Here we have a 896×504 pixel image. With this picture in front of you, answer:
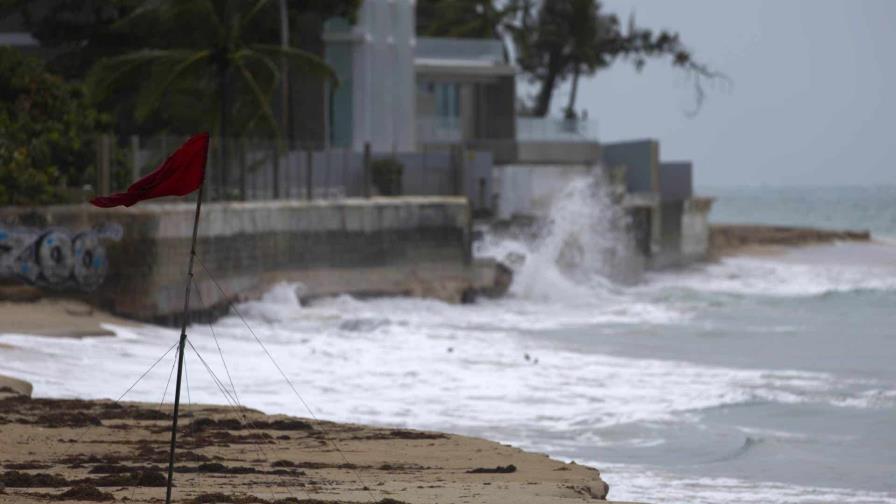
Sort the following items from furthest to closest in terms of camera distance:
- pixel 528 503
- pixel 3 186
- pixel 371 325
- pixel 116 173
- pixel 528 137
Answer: pixel 528 137, pixel 371 325, pixel 116 173, pixel 3 186, pixel 528 503

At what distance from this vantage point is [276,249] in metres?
32.9

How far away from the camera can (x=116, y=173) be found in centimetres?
2888

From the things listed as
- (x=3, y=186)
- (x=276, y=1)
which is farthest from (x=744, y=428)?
(x=276, y=1)

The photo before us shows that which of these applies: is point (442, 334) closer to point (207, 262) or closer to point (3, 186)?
point (207, 262)

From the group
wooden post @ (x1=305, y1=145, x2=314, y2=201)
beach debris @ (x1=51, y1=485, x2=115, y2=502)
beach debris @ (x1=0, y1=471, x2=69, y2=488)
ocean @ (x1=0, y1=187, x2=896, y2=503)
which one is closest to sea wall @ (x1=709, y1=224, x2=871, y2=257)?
ocean @ (x1=0, y1=187, x2=896, y2=503)

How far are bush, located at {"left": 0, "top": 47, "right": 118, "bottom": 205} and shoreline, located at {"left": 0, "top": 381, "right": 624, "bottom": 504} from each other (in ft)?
35.2

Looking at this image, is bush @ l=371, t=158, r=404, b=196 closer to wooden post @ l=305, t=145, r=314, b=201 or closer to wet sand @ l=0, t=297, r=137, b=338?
wooden post @ l=305, t=145, r=314, b=201

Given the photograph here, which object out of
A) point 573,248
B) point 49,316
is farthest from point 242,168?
point 573,248

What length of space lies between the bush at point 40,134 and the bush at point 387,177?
8392 mm

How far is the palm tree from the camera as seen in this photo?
3434 cm

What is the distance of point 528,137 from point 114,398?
38098 mm

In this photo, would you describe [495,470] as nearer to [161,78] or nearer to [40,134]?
[40,134]

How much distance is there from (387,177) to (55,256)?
1393 cm

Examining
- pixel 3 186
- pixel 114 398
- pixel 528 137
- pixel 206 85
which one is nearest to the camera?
pixel 114 398
